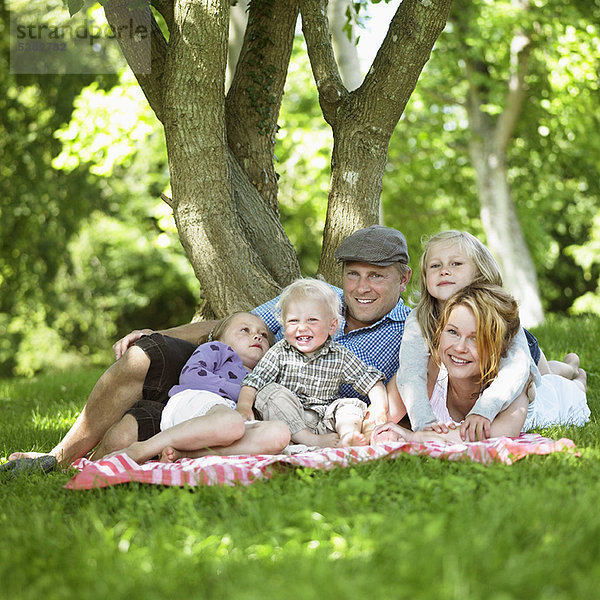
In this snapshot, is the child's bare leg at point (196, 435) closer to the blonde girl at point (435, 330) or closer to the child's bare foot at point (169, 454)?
the child's bare foot at point (169, 454)

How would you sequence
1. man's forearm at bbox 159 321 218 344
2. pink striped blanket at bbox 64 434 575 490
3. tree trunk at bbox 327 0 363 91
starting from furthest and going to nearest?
tree trunk at bbox 327 0 363 91 → man's forearm at bbox 159 321 218 344 → pink striped blanket at bbox 64 434 575 490

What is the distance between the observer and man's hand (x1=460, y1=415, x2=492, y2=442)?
3918 mm

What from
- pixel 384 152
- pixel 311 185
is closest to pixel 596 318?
pixel 384 152

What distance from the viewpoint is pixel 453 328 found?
420 centimetres

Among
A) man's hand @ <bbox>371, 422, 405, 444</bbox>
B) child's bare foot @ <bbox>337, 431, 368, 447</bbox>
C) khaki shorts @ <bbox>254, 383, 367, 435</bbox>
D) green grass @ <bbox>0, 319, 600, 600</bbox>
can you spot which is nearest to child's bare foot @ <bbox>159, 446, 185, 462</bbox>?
green grass @ <bbox>0, 319, 600, 600</bbox>

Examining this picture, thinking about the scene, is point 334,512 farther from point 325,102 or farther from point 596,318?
point 596,318

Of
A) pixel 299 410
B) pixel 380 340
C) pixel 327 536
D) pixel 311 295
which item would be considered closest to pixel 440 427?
pixel 299 410

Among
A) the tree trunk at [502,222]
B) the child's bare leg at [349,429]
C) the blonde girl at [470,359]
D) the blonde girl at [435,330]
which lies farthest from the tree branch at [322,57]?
the tree trunk at [502,222]

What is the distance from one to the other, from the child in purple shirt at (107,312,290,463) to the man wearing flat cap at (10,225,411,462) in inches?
5.6

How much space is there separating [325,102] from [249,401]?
9.33 feet

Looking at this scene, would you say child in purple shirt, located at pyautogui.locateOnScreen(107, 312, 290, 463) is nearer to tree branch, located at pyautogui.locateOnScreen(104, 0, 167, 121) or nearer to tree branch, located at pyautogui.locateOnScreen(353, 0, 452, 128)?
tree branch, located at pyautogui.locateOnScreen(353, 0, 452, 128)

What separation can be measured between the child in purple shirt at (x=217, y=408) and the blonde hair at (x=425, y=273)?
1.05 m

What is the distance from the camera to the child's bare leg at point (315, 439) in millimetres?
4188

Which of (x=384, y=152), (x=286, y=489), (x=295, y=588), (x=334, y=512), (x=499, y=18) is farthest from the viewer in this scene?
(x=499, y=18)
